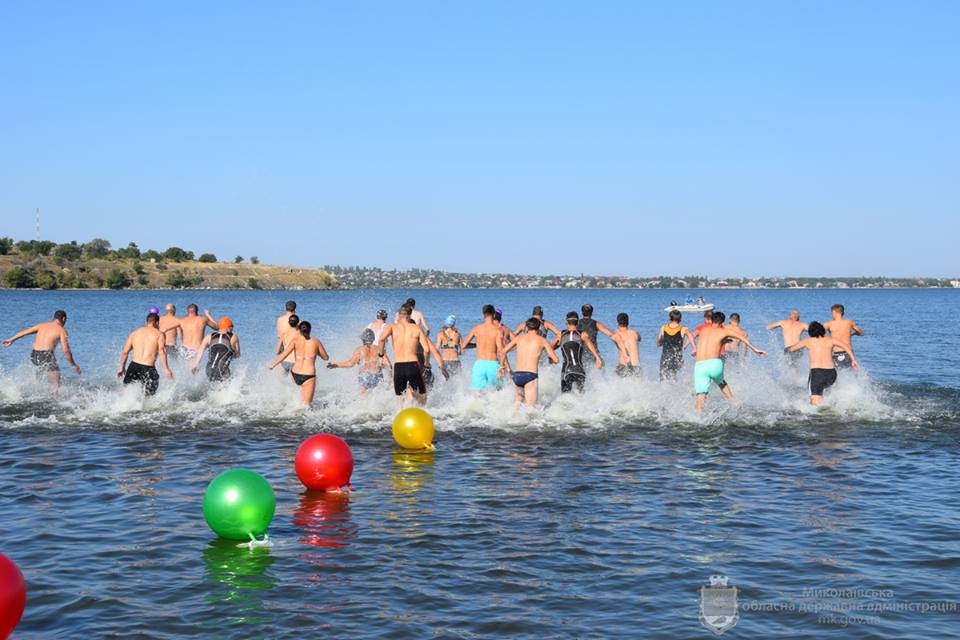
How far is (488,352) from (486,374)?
0.40 m

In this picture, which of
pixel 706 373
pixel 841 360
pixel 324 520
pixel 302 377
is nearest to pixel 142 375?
pixel 302 377

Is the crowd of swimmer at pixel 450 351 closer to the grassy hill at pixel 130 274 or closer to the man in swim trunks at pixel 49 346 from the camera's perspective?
the man in swim trunks at pixel 49 346

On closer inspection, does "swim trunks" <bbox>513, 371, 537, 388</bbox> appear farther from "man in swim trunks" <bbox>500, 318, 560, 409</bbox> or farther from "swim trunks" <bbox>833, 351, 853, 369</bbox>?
"swim trunks" <bbox>833, 351, 853, 369</bbox>

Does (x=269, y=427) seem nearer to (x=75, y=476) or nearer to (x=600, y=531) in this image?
(x=75, y=476)

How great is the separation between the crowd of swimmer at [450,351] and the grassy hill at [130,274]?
3967 inches

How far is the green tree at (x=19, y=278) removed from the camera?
4087 inches

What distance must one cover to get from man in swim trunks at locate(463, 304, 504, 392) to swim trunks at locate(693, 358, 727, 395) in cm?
340

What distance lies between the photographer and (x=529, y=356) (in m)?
14.3

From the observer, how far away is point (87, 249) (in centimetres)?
13562

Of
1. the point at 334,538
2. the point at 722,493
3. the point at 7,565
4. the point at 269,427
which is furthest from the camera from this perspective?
the point at 269,427

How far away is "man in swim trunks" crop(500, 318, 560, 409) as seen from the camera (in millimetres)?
14250

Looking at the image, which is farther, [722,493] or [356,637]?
[722,493]

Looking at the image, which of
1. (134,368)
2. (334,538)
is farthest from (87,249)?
(334,538)

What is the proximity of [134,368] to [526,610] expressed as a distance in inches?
426
